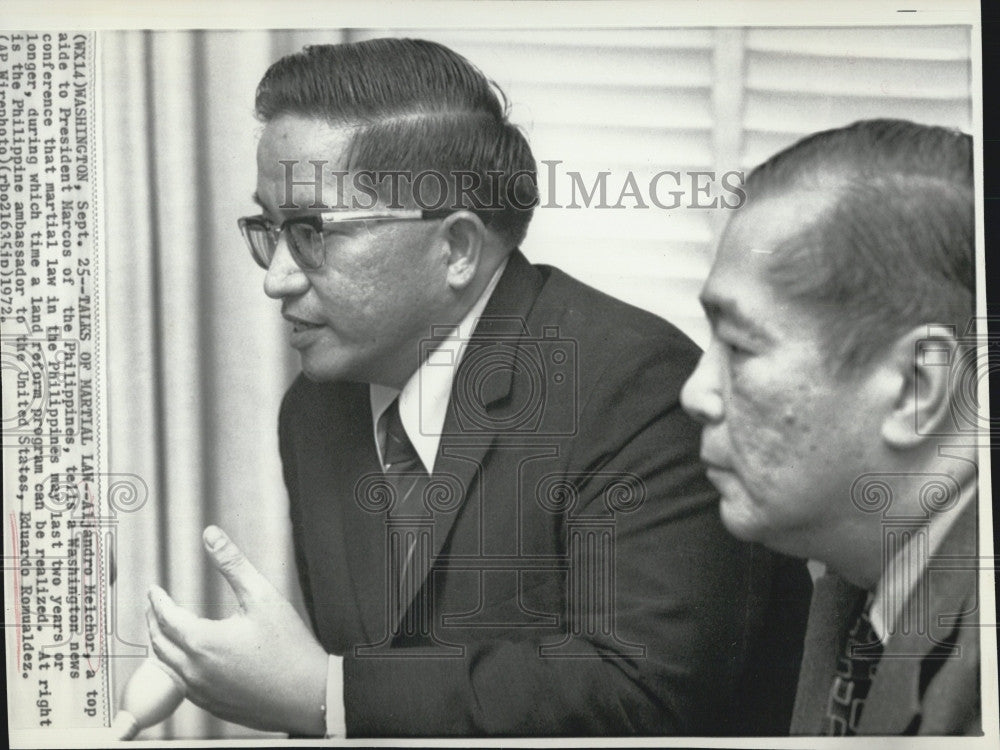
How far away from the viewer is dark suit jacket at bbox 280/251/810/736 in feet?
5.20

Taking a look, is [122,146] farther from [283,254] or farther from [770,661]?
[770,661]

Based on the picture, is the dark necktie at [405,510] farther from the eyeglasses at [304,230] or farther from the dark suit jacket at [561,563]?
the eyeglasses at [304,230]

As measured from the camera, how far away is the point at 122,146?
1.65 m

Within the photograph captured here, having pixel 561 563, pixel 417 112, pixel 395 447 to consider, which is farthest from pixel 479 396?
pixel 417 112

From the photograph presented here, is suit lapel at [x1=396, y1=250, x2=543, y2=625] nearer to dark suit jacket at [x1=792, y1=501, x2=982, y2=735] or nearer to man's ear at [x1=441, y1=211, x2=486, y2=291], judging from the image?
man's ear at [x1=441, y1=211, x2=486, y2=291]

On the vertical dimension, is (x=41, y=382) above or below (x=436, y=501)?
above

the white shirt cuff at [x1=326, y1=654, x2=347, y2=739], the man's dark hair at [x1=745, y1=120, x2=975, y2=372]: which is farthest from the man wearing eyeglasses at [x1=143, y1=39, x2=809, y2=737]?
the man's dark hair at [x1=745, y1=120, x2=975, y2=372]

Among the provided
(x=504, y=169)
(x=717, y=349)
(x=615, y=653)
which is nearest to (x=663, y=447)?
(x=717, y=349)

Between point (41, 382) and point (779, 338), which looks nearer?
point (779, 338)

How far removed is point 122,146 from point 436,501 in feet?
2.12

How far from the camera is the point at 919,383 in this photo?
153 cm

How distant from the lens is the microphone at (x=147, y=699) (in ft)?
5.44

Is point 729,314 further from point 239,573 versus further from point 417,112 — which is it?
point 239,573

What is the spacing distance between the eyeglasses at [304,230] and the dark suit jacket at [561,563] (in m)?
0.17
